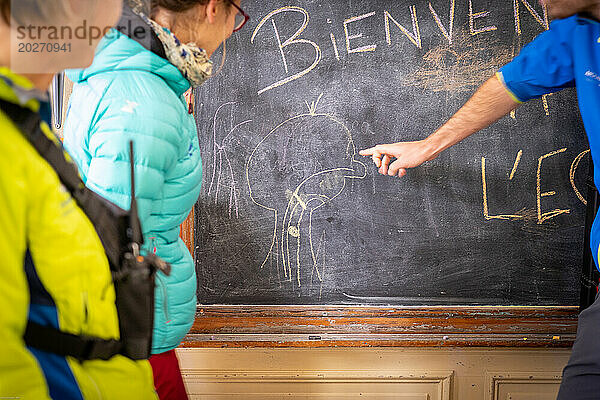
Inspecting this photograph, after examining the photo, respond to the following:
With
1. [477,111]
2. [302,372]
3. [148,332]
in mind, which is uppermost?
[477,111]

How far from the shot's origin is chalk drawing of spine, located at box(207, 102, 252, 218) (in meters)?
1.70

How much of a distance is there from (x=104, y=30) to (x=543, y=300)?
1.60 meters

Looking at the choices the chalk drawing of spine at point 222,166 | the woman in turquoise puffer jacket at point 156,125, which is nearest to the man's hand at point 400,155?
the chalk drawing of spine at point 222,166

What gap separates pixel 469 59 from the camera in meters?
1.68

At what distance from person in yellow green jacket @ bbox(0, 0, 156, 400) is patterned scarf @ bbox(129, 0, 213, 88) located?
0.29 metres

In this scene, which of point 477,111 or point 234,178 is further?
point 234,178

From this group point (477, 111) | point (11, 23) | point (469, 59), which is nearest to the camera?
point (11, 23)

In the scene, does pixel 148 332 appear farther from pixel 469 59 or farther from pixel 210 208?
pixel 469 59

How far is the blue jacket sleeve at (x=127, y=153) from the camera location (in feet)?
2.55

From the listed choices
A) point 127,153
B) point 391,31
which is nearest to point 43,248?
point 127,153

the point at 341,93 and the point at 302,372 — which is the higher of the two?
the point at 341,93

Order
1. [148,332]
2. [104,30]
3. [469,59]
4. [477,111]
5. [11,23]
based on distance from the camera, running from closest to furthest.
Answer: [11,23]
[104,30]
[148,332]
[477,111]
[469,59]

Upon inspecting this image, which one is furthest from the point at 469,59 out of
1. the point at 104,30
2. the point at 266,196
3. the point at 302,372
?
the point at 104,30

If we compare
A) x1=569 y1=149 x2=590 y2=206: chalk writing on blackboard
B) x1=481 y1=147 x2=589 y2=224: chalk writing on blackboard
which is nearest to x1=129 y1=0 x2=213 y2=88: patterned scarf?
x1=481 y1=147 x2=589 y2=224: chalk writing on blackboard
